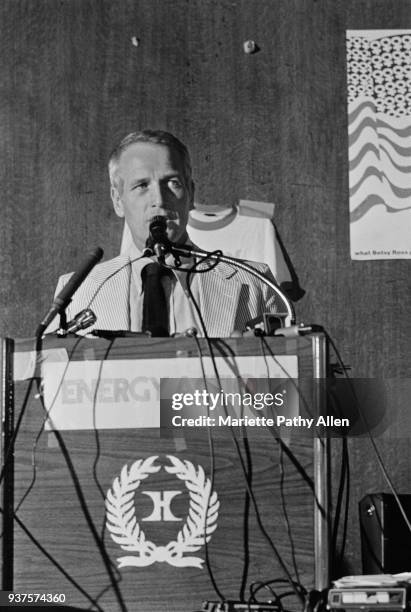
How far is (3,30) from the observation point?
2980 mm

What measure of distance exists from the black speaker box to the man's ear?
1275mm

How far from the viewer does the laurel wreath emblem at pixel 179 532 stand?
164 centimetres

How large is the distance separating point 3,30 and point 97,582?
2.10 meters

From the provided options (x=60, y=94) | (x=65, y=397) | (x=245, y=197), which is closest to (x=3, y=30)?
(x=60, y=94)

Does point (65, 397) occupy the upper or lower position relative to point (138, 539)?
upper

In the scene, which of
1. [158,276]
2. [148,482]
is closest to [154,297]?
[158,276]

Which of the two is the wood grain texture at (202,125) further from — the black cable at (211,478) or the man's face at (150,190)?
the black cable at (211,478)

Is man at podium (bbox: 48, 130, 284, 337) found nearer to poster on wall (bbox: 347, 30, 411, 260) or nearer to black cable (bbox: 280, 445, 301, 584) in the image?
poster on wall (bbox: 347, 30, 411, 260)

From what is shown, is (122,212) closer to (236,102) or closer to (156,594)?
(236,102)

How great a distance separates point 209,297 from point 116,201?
0.47 m

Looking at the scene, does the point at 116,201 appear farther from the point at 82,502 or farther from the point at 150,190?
the point at 82,502

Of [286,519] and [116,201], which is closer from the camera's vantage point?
[286,519]

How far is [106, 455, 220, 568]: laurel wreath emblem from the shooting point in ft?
5.37

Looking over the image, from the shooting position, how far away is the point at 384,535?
2.19 m
